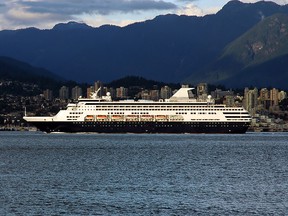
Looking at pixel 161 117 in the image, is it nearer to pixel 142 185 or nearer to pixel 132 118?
pixel 132 118

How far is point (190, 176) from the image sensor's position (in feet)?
200

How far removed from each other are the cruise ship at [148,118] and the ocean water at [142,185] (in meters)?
69.0

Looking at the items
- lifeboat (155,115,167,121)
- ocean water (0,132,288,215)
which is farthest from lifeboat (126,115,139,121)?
ocean water (0,132,288,215)

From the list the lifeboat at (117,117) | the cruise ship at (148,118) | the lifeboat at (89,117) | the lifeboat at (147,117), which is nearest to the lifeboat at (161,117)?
the cruise ship at (148,118)

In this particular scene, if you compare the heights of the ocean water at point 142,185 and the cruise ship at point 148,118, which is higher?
the cruise ship at point 148,118

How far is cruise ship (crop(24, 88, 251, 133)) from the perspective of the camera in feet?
504

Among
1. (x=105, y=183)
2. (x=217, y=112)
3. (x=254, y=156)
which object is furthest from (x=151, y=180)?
(x=217, y=112)

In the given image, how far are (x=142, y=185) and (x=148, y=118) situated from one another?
100m

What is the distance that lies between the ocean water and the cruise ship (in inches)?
2716

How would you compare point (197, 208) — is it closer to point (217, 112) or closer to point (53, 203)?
point (53, 203)

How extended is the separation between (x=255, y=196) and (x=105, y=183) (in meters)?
10.1

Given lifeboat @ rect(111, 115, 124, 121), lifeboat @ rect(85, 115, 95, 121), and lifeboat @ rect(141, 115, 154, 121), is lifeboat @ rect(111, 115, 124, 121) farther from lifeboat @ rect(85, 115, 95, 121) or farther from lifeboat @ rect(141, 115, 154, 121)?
lifeboat @ rect(141, 115, 154, 121)

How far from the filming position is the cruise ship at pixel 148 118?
153500mm

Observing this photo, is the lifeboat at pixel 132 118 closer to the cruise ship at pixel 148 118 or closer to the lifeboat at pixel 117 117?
the cruise ship at pixel 148 118
